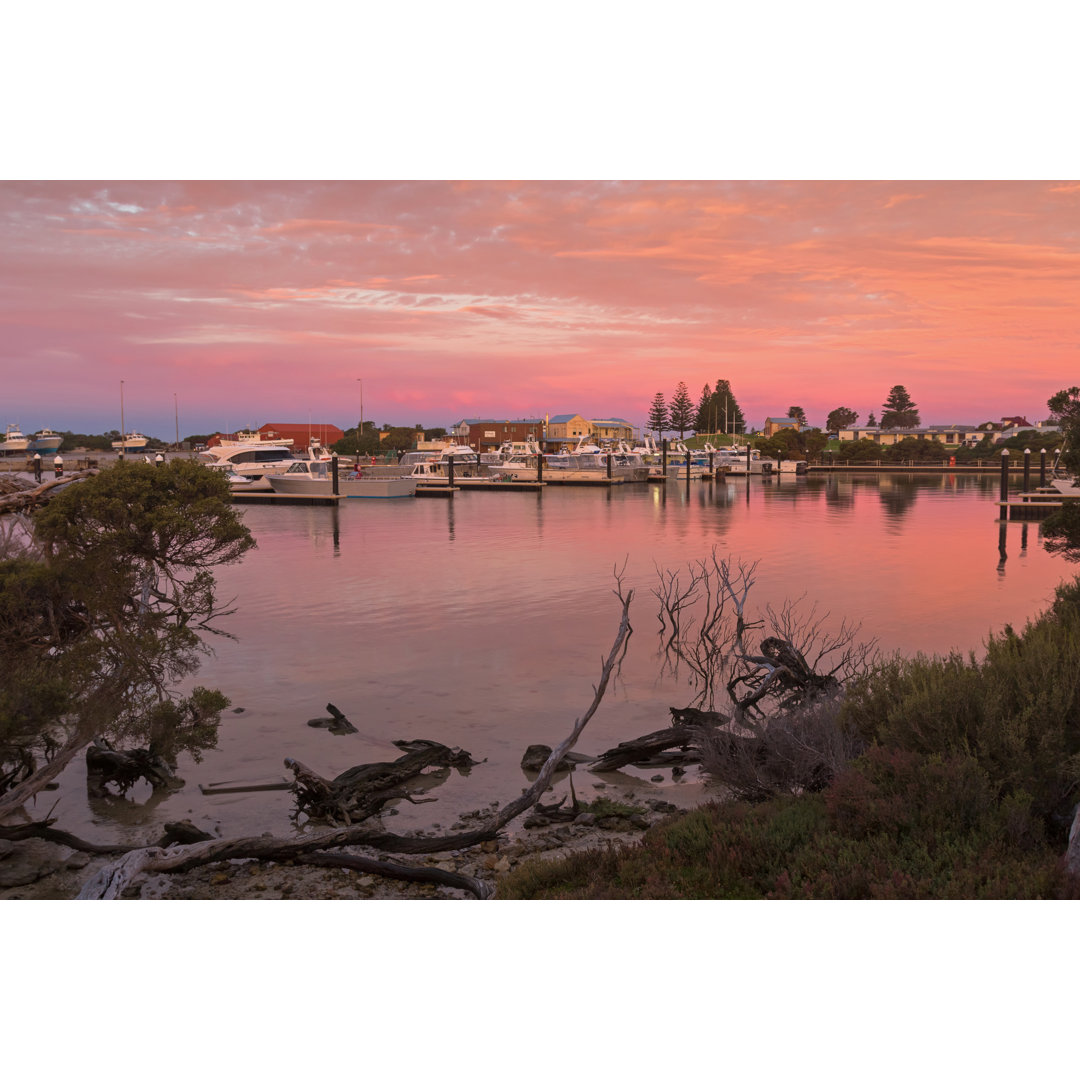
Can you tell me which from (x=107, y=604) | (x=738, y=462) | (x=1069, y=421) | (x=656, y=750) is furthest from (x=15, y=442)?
(x=738, y=462)

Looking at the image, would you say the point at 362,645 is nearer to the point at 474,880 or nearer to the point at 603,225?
the point at 474,880

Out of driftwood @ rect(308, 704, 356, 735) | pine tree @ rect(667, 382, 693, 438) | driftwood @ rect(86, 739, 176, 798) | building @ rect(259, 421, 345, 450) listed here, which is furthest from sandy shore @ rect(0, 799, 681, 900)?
pine tree @ rect(667, 382, 693, 438)

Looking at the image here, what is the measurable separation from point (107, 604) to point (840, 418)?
120 metres

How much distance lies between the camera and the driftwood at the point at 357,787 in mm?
7160

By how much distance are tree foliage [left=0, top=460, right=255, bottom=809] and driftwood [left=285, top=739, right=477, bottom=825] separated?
3.07ft

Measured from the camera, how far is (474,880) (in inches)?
220

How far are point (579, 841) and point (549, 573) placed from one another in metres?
15.7

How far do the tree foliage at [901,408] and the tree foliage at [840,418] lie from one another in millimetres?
4621

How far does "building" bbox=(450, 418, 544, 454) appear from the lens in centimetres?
10994

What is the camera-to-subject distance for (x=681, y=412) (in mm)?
100188

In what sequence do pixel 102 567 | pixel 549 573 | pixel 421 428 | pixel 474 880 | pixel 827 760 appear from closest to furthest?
pixel 474 880
pixel 827 760
pixel 102 567
pixel 549 573
pixel 421 428

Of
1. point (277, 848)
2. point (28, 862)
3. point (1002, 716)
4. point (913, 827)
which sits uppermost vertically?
point (1002, 716)

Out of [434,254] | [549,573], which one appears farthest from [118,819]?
[434,254]

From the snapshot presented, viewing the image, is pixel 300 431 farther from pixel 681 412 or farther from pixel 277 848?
pixel 277 848
